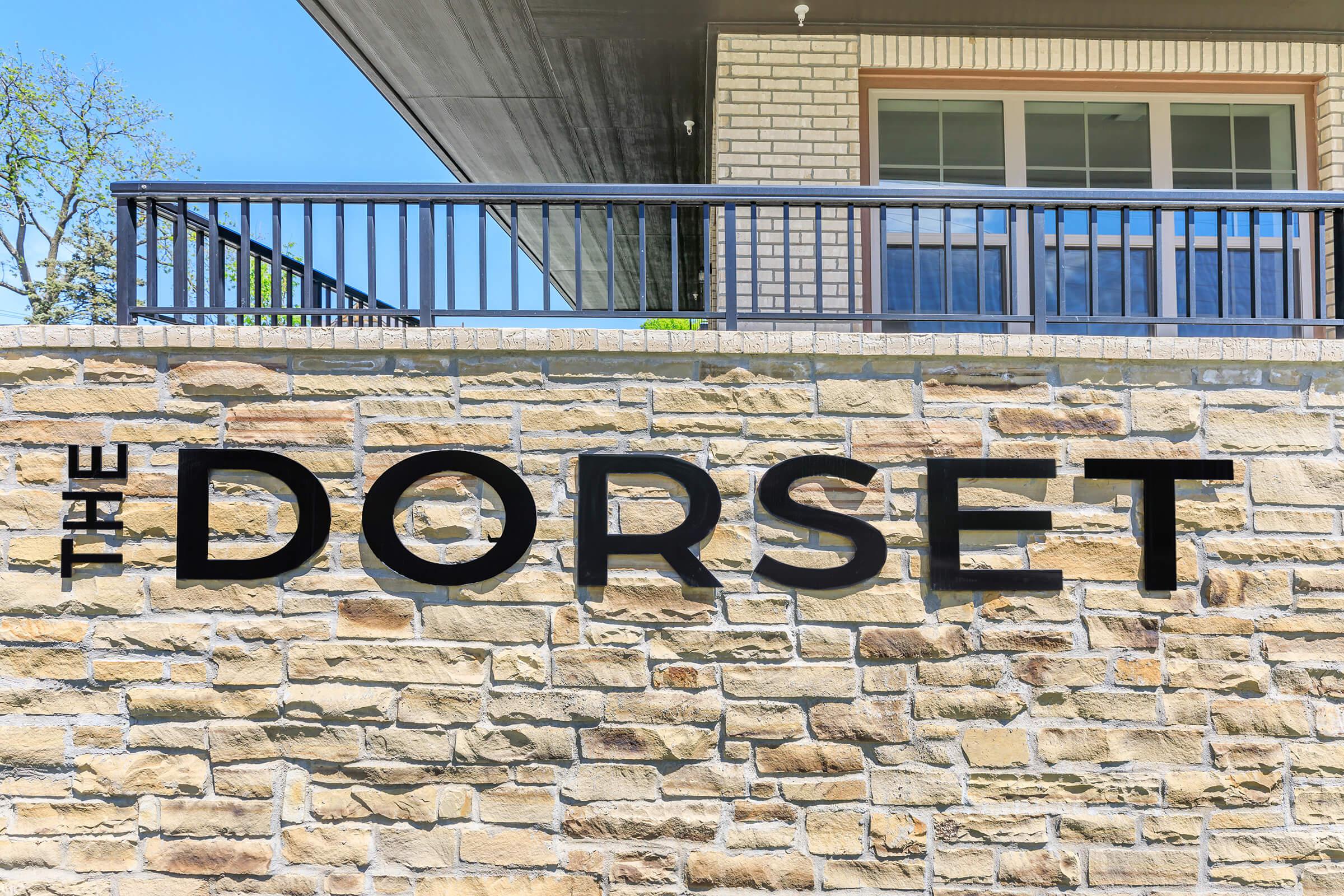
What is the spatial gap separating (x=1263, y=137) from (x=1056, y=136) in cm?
148

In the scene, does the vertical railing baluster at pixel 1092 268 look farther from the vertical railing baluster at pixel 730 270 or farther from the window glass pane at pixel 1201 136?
the window glass pane at pixel 1201 136

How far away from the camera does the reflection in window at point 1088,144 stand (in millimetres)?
5629

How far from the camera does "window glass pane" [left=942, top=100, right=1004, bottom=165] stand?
561 cm

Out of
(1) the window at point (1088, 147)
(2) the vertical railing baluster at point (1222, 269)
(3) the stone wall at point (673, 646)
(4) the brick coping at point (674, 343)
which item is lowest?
(3) the stone wall at point (673, 646)

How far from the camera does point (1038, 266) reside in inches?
136

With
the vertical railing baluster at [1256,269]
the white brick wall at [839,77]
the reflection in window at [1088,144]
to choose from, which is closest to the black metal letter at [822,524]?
the vertical railing baluster at [1256,269]

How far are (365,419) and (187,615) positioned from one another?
105cm

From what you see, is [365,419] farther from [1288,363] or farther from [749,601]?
[1288,363]

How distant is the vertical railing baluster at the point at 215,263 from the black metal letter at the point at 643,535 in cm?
166

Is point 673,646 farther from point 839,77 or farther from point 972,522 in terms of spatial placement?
point 839,77

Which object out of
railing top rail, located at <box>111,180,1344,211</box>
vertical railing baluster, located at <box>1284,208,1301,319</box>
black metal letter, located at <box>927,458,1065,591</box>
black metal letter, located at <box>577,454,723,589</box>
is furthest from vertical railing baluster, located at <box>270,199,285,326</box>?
vertical railing baluster, located at <box>1284,208,1301,319</box>

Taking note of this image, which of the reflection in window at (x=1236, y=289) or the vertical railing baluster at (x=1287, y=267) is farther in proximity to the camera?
the reflection in window at (x=1236, y=289)

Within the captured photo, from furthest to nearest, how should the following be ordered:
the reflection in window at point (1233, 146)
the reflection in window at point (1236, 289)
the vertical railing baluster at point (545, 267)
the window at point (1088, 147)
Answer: the reflection in window at point (1233, 146)
the window at point (1088, 147)
the reflection in window at point (1236, 289)
the vertical railing baluster at point (545, 267)

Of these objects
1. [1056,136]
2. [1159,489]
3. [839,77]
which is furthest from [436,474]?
[1056,136]
